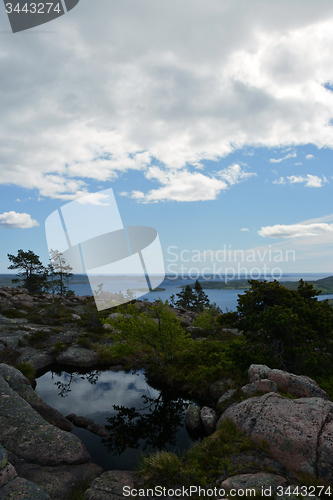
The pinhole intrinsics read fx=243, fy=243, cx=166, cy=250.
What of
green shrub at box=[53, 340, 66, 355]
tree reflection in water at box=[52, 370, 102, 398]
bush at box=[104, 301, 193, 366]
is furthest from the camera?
green shrub at box=[53, 340, 66, 355]

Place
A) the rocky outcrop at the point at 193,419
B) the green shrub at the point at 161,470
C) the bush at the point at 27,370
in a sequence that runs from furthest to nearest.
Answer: the bush at the point at 27,370 → the rocky outcrop at the point at 193,419 → the green shrub at the point at 161,470

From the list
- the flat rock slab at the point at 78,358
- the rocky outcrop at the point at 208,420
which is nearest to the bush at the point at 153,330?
the rocky outcrop at the point at 208,420

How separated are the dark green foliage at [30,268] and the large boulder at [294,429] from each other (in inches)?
2562

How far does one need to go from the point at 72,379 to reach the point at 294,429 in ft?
61.6

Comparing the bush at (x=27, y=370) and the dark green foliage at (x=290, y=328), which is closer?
the dark green foliage at (x=290, y=328)

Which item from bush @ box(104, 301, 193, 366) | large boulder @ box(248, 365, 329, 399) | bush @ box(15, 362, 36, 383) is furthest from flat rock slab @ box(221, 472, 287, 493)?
bush @ box(15, 362, 36, 383)

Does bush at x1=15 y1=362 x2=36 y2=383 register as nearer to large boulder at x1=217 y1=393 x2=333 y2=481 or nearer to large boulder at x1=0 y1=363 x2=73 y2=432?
large boulder at x1=0 y1=363 x2=73 y2=432

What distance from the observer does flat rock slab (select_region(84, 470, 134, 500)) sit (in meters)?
8.62

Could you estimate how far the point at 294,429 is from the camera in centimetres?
961

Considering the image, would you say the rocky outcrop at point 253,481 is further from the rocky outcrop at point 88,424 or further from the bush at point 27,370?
the bush at point 27,370

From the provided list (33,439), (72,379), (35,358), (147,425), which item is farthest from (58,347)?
(33,439)

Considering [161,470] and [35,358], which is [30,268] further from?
[161,470]

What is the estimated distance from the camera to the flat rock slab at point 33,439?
10320 mm

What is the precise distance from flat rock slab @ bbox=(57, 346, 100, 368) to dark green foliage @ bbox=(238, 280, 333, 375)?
52.4 feet
